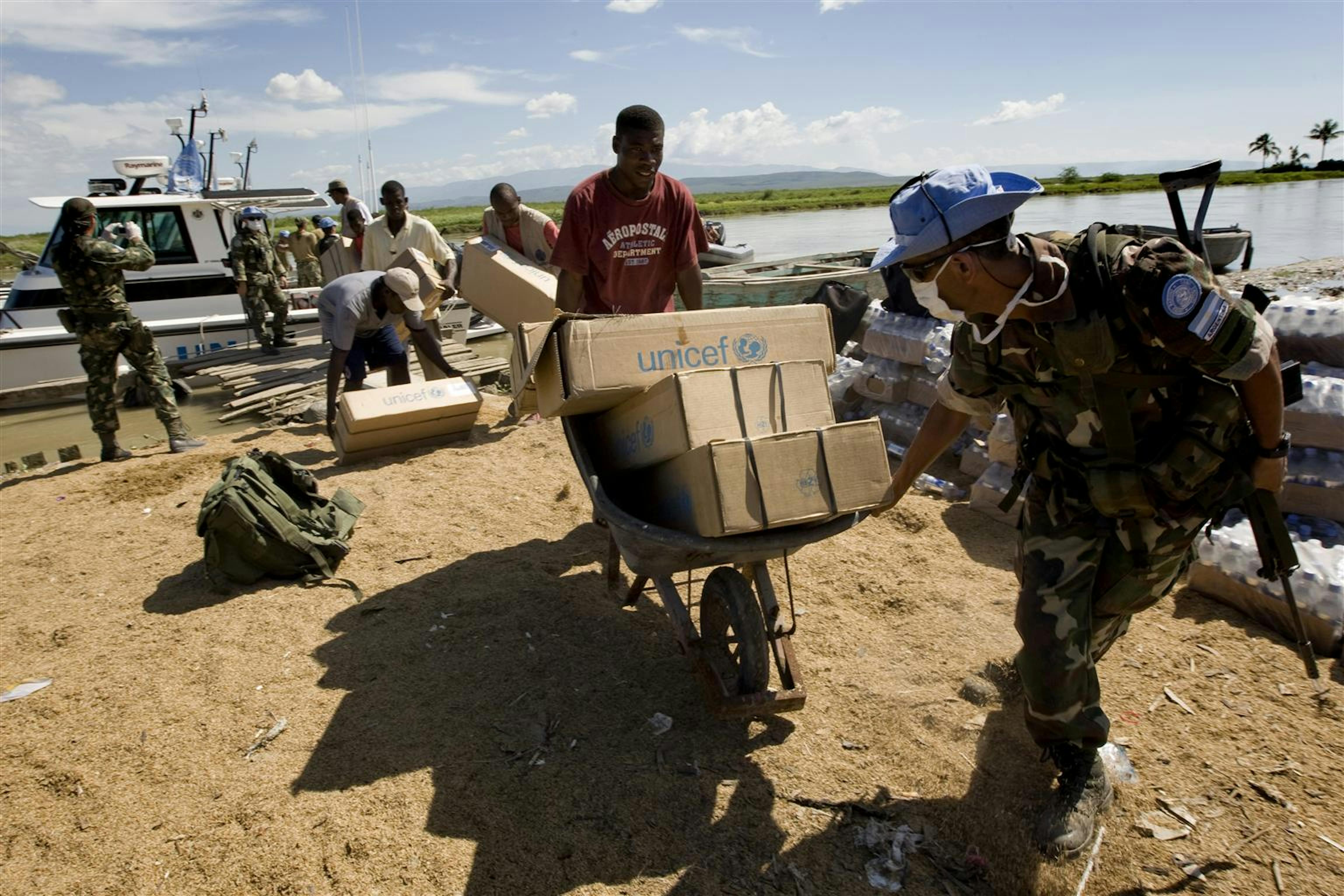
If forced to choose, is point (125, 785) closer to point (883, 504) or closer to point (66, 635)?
point (66, 635)

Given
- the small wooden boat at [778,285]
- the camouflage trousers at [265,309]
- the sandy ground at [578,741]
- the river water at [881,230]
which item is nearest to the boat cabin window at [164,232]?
the camouflage trousers at [265,309]

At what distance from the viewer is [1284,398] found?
2053mm

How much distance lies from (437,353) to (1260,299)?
212 inches

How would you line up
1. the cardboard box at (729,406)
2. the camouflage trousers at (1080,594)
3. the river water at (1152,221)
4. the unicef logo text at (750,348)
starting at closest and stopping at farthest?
the camouflage trousers at (1080,594)
the cardboard box at (729,406)
the unicef logo text at (750,348)
the river water at (1152,221)

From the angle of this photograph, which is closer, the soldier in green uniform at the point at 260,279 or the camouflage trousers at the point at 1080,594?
the camouflage trousers at the point at 1080,594

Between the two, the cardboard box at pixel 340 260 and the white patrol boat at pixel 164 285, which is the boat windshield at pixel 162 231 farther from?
the cardboard box at pixel 340 260

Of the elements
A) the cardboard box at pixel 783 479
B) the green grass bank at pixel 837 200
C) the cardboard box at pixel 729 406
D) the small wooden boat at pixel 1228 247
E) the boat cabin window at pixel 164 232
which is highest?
the green grass bank at pixel 837 200

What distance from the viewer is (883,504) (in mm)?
2496

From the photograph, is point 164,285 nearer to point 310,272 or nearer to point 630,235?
point 310,272

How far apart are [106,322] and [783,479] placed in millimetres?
6052

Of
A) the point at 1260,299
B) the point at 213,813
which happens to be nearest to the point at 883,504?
the point at 1260,299

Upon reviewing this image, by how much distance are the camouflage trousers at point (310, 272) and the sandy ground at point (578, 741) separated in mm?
11714

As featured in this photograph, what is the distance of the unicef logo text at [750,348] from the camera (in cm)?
285

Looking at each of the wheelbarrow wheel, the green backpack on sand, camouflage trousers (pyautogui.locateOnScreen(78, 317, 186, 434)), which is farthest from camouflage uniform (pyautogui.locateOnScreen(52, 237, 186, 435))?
the wheelbarrow wheel
